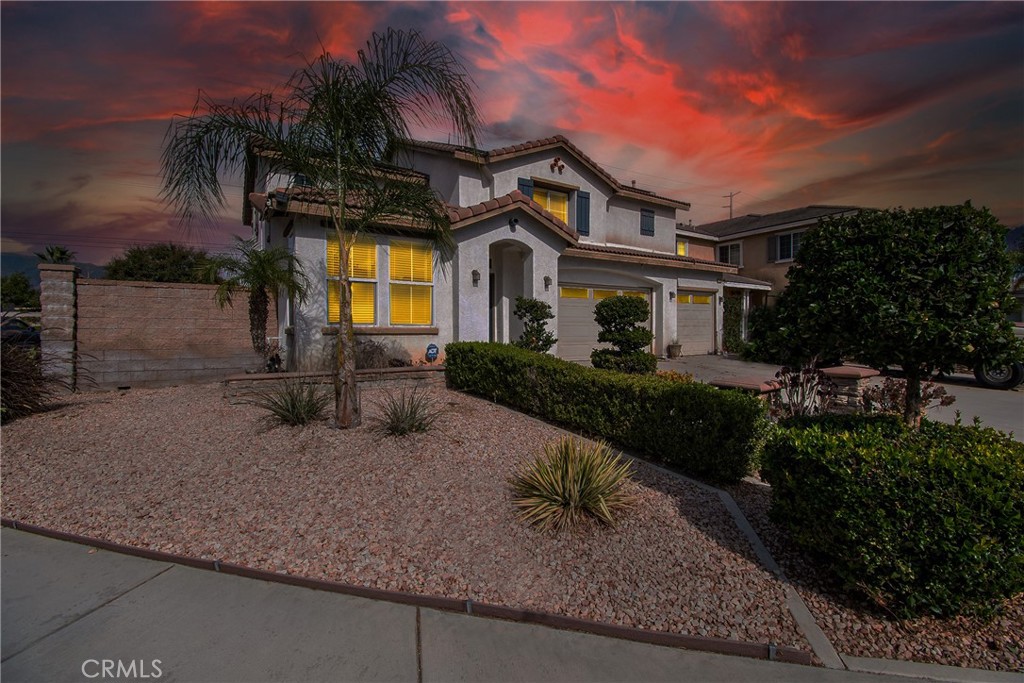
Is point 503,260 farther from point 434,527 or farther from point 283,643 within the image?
point 283,643

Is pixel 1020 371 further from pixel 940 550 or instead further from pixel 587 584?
pixel 587 584

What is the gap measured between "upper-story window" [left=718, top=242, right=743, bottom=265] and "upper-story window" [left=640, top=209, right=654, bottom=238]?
9175mm

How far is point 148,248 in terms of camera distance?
33.0 metres

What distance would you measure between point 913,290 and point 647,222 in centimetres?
1584

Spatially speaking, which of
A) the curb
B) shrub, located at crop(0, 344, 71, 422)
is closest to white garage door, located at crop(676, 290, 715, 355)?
the curb

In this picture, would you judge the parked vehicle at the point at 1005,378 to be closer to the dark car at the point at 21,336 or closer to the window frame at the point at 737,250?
the window frame at the point at 737,250

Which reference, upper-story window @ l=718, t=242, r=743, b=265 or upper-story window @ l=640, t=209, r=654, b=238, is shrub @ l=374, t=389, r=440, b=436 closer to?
upper-story window @ l=640, t=209, r=654, b=238

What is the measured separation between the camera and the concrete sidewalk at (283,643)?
255 cm

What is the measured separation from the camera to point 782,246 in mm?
23703

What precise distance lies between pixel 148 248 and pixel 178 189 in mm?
34815

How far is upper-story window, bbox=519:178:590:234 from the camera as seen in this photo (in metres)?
16.0

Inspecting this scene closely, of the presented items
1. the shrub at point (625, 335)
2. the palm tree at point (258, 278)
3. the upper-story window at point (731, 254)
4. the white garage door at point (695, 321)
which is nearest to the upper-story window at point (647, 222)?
the white garage door at point (695, 321)

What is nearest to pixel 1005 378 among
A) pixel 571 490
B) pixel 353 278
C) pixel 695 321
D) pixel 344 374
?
pixel 695 321
